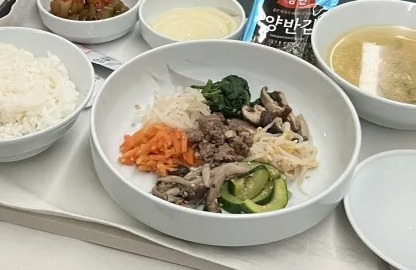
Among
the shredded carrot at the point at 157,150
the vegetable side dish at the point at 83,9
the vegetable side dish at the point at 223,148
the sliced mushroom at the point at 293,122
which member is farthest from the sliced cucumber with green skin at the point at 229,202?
the vegetable side dish at the point at 83,9

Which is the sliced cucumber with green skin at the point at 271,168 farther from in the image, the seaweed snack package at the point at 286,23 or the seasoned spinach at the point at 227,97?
the seaweed snack package at the point at 286,23

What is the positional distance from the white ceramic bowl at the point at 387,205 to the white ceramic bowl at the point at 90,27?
60cm

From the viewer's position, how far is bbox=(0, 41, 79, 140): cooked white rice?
3.46 feet

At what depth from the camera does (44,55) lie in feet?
4.00

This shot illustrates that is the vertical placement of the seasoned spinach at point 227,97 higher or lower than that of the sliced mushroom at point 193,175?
higher

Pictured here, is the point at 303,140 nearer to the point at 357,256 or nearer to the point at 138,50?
the point at 357,256

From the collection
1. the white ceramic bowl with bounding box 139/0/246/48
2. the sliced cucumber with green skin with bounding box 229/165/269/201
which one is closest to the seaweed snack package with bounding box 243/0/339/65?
the white ceramic bowl with bounding box 139/0/246/48

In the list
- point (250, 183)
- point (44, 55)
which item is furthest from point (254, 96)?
point (44, 55)

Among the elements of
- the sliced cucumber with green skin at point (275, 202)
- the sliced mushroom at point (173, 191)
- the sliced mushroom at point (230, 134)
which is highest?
the sliced mushroom at point (230, 134)

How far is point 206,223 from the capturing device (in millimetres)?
898

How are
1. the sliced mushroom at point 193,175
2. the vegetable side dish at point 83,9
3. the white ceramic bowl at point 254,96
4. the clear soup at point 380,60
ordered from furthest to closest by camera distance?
Answer: the vegetable side dish at point 83,9
the clear soup at point 380,60
the sliced mushroom at point 193,175
the white ceramic bowl at point 254,96

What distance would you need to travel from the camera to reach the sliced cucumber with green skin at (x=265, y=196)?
986 mm

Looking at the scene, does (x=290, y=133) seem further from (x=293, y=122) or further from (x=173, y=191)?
(x=173, y=191)

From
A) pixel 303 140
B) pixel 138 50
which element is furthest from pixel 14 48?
pixel 303 140
